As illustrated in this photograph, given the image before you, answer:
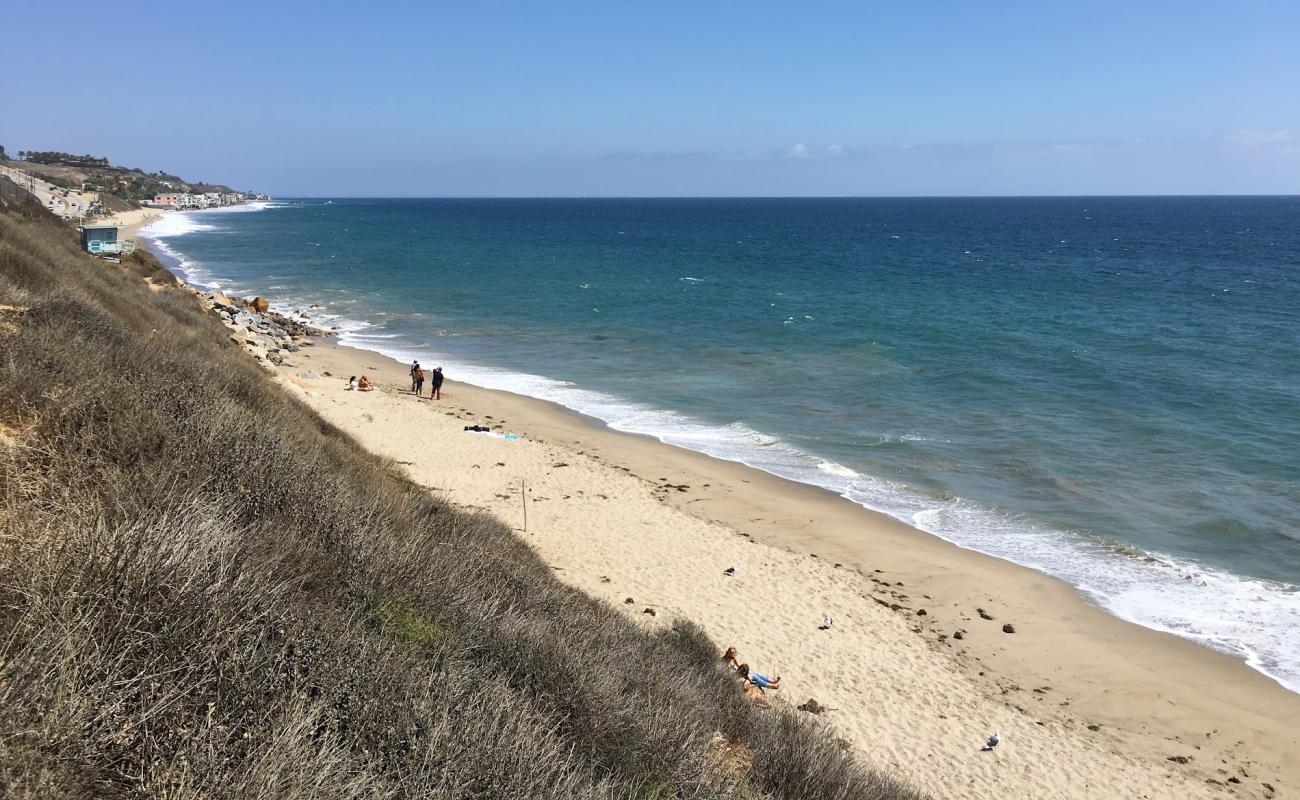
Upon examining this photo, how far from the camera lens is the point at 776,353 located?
32219mm

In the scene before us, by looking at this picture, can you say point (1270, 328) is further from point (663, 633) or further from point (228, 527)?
point (228, 527)

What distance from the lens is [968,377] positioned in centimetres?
2770

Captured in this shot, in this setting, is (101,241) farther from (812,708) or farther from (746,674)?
(812,708)

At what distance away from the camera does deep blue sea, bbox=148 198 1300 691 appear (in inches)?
596

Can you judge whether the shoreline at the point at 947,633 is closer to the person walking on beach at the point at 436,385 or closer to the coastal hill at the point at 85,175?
the person walking on beach at the point at 436,385

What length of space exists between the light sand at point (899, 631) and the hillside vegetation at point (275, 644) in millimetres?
3084

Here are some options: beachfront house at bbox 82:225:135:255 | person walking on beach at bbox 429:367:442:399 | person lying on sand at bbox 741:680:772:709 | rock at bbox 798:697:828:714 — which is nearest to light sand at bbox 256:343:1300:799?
rock at bbox 798:697:828:714

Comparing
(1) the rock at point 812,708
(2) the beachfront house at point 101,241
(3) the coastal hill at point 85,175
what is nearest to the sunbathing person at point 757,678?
(1) the rock at point 812,708

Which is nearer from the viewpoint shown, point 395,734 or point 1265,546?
point 395,734

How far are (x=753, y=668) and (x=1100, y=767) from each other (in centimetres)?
415

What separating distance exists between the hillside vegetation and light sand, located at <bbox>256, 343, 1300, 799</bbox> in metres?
3.08

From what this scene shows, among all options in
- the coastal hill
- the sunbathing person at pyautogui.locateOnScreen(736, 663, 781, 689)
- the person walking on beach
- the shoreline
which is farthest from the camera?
the coastal hill

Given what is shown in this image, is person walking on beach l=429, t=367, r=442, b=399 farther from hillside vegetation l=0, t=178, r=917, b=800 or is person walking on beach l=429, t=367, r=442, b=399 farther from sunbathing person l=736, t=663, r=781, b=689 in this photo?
sunbathing person l=736, t=663, r=781, b=689

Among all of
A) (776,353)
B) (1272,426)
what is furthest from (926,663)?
(776,353)
